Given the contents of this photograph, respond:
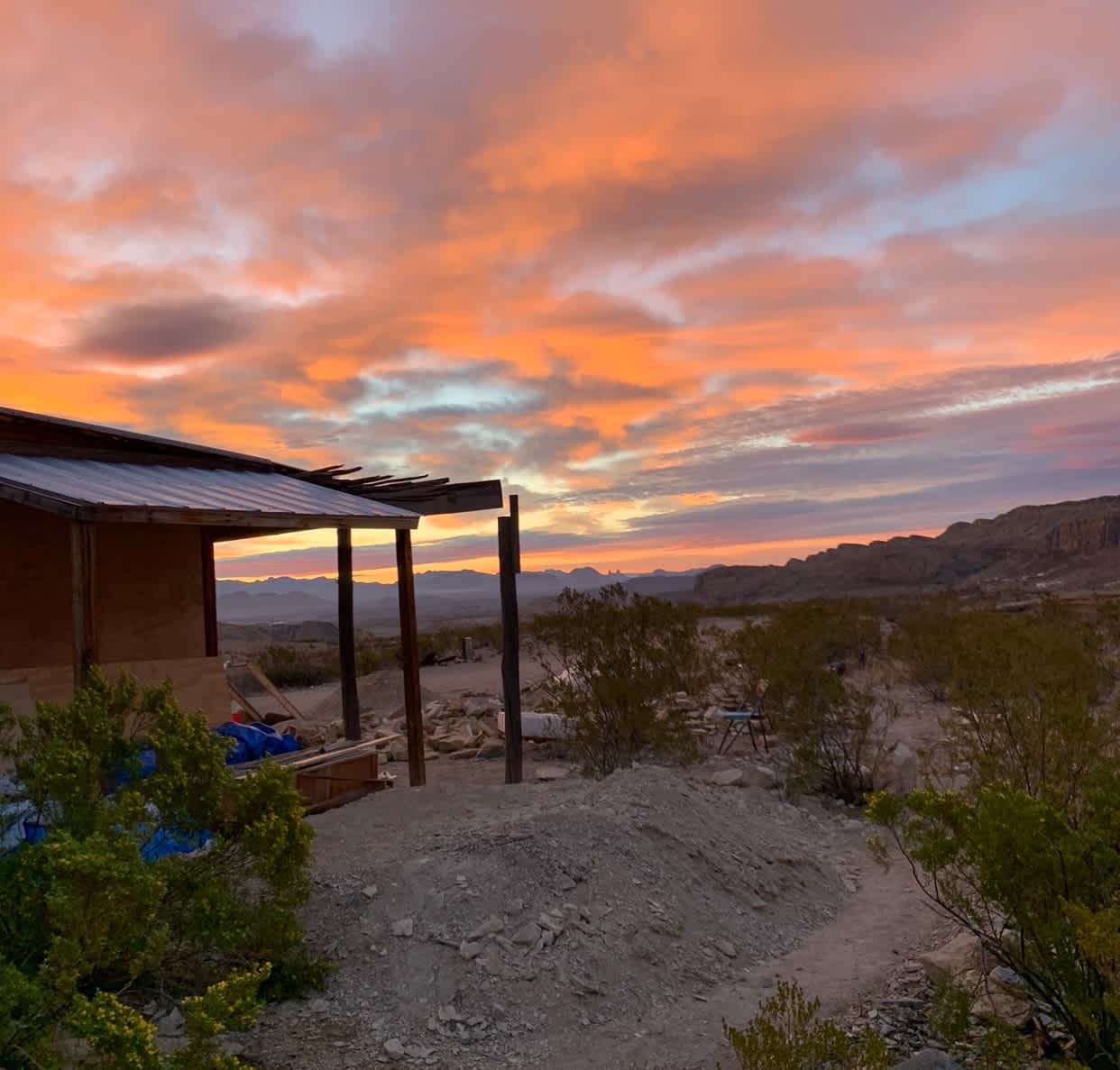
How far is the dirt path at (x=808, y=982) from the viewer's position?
191 inches

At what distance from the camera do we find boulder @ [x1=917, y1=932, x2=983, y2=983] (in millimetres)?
5227

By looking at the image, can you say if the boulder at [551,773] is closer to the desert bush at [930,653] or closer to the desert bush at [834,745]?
the desert bush at [834,745]

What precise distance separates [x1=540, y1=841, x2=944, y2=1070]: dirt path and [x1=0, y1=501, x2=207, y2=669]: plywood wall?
5502 millimetres

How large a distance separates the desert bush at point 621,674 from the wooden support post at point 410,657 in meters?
1.51

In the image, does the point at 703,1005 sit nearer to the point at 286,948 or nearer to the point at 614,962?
the point at 614,962

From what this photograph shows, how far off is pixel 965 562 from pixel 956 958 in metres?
71.4

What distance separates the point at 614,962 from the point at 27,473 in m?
5.35

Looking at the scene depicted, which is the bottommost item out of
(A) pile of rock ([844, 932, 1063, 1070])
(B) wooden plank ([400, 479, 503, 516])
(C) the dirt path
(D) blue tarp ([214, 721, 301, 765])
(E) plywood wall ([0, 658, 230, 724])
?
(C) the dirt path

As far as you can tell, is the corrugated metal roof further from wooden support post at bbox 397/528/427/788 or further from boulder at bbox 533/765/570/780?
boulder at bbox 533/765/570/780

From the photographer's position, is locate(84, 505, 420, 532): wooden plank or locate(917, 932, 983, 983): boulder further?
locate(84, 505, 420, 532): wooden plank

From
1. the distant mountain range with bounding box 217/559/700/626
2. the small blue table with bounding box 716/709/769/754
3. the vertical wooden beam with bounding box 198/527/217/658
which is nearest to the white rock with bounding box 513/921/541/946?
the small blue table with bounding box 716/709/769/754

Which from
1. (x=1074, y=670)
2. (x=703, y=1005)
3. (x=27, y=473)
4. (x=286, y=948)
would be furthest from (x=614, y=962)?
(x=1074, y=670)

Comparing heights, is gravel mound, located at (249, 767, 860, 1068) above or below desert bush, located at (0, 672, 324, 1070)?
below

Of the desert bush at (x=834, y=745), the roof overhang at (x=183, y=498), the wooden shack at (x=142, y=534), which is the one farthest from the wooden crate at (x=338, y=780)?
the desert bush at (x=834, y=745)
